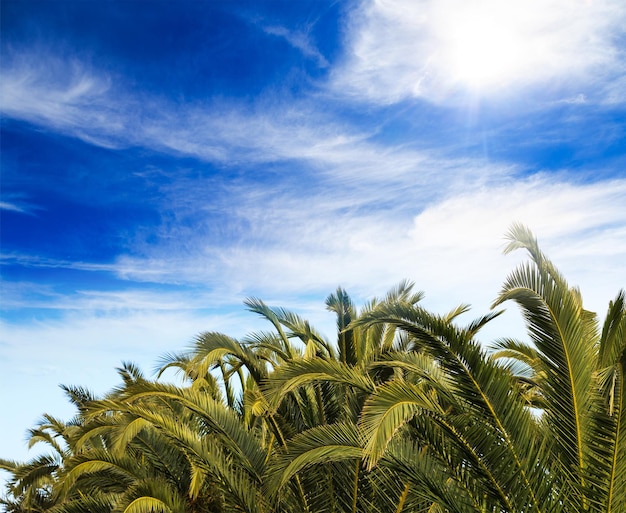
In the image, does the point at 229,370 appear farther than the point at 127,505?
Yes

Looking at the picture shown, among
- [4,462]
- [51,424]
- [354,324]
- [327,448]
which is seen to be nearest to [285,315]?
[354,324]

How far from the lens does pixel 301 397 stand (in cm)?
1031

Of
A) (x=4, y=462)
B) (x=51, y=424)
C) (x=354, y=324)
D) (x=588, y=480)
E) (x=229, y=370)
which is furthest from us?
(x=4, y=462)

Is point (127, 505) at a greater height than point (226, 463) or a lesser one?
lesser

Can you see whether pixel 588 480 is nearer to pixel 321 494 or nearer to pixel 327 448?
pixel 327 448

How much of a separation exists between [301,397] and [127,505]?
345 centimetres

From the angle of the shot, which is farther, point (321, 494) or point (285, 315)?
point (285, 315)

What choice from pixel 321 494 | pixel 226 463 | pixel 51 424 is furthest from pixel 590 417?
pixel 51 424

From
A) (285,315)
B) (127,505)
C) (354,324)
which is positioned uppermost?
(285,315)

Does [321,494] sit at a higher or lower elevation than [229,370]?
lower

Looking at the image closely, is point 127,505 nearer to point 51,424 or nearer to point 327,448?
point 327,448

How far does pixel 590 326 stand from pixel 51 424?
16821 millimetres

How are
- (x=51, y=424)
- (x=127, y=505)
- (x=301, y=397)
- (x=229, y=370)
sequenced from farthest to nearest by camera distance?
(x=51, y=424)
(x=229, y=370)
(x=301, y=397)
(x=127, y=505)

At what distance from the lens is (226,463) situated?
8484 millimetres
